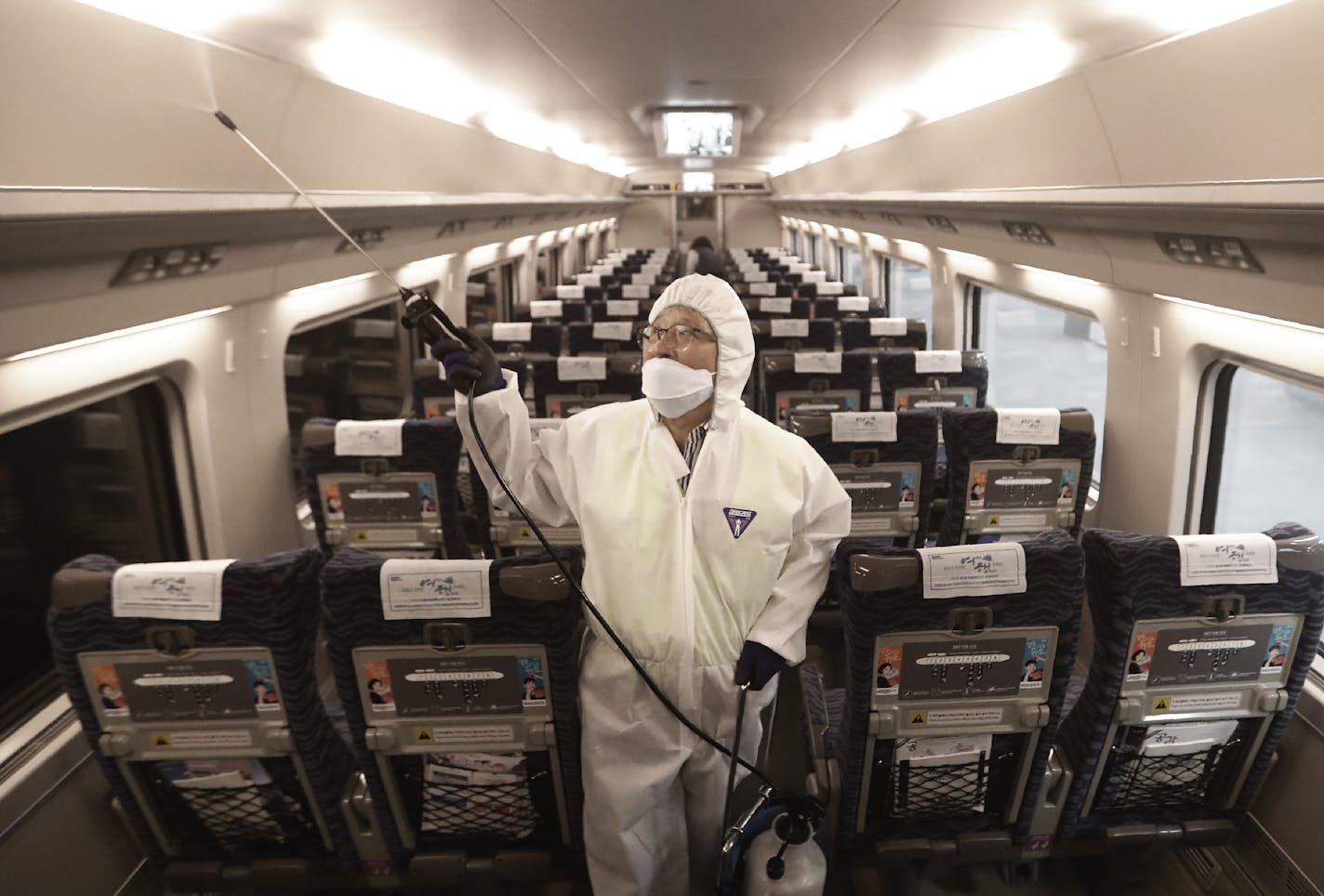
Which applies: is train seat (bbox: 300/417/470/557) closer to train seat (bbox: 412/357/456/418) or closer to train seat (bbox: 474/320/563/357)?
Answer: train seat (bbox: 412/357/456/418)

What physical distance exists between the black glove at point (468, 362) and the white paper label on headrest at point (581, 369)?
2625 mm

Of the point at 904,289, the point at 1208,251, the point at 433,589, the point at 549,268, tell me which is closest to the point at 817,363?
the point at 1208,251

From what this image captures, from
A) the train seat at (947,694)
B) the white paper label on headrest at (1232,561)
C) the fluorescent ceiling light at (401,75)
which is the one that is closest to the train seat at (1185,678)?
the white paper label on headrest at (1232,561)

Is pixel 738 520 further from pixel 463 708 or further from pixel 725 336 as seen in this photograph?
pixel 463 708

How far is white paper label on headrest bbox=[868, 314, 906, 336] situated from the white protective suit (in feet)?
16.5

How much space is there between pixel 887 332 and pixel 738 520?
530 cm

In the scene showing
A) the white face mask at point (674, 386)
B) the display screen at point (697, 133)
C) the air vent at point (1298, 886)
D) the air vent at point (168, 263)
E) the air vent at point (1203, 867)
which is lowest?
the air vent at point (1203, 867)

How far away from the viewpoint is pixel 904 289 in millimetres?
13266

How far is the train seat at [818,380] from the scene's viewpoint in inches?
203

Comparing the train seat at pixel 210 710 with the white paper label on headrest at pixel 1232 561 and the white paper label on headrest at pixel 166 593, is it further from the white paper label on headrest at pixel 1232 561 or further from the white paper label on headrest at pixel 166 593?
the white paper label on headrest at pixel 1232 561

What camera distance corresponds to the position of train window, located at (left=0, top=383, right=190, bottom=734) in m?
3.18

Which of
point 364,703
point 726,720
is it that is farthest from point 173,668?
point 726,720

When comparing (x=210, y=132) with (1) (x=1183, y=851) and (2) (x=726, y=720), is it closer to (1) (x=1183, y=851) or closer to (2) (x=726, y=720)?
(2) (x=726, y=720)

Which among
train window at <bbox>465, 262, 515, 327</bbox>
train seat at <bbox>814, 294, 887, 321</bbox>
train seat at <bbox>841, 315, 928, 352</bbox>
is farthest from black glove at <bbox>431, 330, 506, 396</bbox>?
train window at <bbox>465, 262, 515, 327</bbox>
